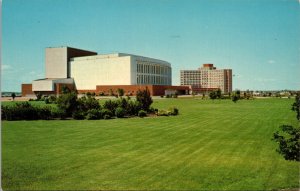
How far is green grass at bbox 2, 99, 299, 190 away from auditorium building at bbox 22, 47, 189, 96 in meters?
91.6

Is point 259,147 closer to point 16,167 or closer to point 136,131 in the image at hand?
point 136,131

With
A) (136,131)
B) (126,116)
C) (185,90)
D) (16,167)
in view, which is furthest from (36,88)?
(16,167)

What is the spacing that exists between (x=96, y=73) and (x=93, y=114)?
97.9 m

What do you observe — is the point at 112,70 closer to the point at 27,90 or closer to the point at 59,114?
the point at 27,90

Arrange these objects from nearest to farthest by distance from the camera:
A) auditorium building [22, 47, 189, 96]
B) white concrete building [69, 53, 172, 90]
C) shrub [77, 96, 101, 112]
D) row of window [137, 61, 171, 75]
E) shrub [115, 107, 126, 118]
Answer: shrub [115, 107, 126, 118] → shrub [77, 96, 101, 112] → auditorium building [22, 47, 189, 96] → white concrete building [69, 53, 172, 90] → row of window [137, 61, 171, 75]

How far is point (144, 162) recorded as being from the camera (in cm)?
1283

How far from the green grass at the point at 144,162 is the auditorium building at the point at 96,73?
91565 millimetres

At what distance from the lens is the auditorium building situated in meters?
119

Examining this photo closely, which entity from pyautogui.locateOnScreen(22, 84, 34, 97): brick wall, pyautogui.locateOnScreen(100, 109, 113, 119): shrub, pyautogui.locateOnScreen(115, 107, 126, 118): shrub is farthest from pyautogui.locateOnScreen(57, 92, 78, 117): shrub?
pyautogui.locateOnScreen(22, 84, 34, 97): brick wall

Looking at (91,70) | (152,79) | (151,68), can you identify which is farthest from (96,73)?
(152,79)

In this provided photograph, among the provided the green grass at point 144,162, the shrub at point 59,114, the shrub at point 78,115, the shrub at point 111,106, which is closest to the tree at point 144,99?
the shrub at point 111,106

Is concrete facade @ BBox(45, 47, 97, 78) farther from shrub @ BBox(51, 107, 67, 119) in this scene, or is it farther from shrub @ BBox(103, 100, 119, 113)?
shrub @ BBox(51, 107, 67, 119)

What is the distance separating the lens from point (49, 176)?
35.8 feet

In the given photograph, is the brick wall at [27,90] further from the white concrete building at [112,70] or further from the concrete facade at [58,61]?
the white concrete building at [112,70]
